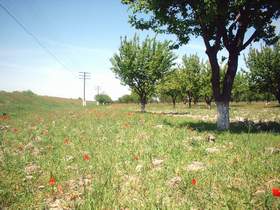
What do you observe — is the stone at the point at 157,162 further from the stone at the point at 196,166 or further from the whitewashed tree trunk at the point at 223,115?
the whitewashed tree trunk at the point at 223,115

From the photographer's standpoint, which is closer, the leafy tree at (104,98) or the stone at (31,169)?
the stone at (31,169)

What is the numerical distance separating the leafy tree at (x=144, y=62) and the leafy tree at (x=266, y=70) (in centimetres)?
1335

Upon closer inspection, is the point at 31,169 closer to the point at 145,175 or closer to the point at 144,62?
the point at 145,175

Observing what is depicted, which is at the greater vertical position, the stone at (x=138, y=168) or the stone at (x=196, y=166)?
the stone at (x=196, y=166)

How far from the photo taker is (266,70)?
35625 millimetres

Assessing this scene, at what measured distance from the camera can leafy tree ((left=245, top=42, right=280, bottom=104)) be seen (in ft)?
114

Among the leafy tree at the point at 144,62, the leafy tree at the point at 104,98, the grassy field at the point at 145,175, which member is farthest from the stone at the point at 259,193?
the leafy tree at the point at 104,98

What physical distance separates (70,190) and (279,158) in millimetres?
5501

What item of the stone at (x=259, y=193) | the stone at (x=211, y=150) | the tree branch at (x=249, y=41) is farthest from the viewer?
the tree branch at (x=249, y=41)

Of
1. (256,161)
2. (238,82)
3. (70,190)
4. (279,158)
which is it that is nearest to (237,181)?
(256,161)

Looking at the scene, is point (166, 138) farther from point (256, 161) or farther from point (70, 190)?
point (70, 190)

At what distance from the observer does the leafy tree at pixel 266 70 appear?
34.8m

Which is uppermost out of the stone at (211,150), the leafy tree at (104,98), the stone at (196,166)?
the leafy tree at (104,98)

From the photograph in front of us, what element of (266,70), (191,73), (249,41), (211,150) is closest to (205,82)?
(191,73)
